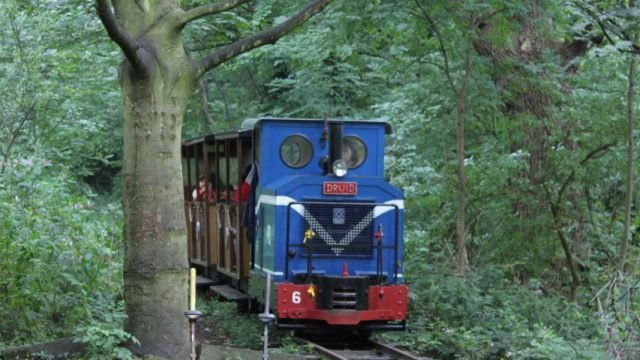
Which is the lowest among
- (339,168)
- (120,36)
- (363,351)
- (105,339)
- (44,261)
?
(363,351)

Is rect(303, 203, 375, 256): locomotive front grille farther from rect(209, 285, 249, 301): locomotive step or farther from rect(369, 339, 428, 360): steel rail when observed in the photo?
rect(209, 285, 249, 301): locomotive step

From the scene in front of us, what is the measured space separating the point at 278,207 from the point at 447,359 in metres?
2.76

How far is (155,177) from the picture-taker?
943 cm

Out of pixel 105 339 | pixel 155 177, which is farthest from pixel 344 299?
pixel 105 339

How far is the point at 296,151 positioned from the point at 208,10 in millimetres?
4282

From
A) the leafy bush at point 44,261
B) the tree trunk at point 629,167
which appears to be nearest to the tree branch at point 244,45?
the leafy bush at point 44,261

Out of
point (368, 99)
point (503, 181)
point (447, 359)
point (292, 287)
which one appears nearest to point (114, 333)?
point (292, 287)

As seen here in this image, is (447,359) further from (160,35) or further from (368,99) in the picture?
(368,99)

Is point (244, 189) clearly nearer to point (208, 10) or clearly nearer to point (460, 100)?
point (460, 100)

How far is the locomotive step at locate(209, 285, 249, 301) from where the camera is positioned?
A: 14.5 metres

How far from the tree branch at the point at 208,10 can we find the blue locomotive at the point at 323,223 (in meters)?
3.61

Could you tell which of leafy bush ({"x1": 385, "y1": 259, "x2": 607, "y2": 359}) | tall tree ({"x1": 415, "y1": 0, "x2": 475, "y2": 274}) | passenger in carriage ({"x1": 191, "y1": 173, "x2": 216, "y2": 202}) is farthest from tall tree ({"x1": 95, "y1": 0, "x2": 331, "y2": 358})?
passenger in carriage ({"x1": 191, "y1": 173, "x2": 216, "y2": 202})

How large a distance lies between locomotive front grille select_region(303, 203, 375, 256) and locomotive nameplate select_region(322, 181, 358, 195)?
0.17 meters

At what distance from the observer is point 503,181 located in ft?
52.2
